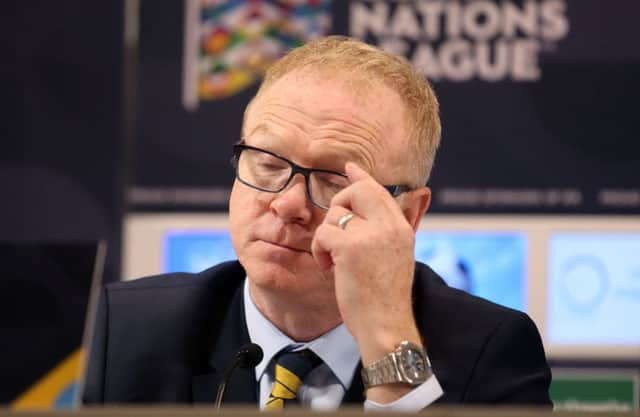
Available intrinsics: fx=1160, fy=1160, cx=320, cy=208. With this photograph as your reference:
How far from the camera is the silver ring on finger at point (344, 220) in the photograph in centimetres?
217

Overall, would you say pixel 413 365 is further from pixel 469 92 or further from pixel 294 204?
pixel 469 92

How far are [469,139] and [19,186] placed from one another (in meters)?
1.89

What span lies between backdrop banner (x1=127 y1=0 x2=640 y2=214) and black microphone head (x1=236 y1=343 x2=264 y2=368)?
266 centimetres

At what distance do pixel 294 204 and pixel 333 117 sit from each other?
0.68ft

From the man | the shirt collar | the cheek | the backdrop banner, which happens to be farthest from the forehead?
the backdrop banner

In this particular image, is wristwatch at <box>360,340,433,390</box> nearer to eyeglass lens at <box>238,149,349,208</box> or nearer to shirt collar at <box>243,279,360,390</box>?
shirt collar at <box>243,279,360,390</box>

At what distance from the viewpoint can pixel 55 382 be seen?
14.9ft

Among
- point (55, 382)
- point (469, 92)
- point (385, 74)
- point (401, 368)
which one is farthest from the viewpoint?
point (469, 92)

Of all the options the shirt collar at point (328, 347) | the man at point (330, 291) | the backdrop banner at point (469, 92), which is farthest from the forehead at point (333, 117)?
the backdrop banner at point (469, 92)

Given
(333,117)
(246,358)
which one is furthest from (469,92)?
(246,358)

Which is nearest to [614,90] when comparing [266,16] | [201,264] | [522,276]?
[522,276]

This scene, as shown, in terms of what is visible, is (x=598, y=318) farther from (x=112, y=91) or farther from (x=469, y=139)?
(x=112, y=91)

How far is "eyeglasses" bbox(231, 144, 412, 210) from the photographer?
87.8 inches

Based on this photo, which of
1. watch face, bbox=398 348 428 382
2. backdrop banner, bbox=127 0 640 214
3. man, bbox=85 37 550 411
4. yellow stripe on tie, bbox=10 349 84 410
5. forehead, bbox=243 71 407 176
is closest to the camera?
watch face, bbox=398 348 428 382
